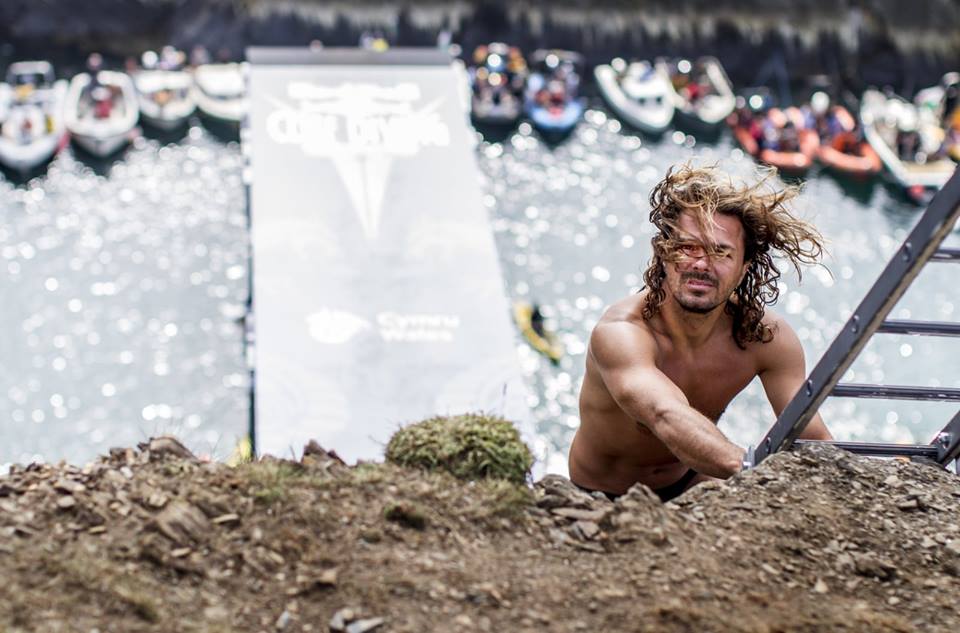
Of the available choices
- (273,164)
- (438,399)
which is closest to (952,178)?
(438,399)

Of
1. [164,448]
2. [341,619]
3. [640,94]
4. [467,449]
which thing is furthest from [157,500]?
[640,94]

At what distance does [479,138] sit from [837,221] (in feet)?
38.7

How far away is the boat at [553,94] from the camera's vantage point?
47.2 m

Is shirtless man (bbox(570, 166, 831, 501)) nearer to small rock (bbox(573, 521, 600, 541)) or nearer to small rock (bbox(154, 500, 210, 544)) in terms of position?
small rock (bbox(573, 521, 600, 541))

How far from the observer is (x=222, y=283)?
123 feet

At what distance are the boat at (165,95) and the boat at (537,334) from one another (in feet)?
55.6

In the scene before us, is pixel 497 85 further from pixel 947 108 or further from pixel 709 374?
pixel 709 374

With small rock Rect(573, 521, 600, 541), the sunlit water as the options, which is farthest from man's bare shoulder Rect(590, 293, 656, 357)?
the sunlit water

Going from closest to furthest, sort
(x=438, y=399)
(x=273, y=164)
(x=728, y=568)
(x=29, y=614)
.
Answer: (x=29, y=614), (x=728, y=568), (x=438, y=399), (x=273, y=164)

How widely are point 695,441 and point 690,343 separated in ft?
3.23

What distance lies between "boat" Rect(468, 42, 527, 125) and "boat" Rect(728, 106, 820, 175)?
7.54m

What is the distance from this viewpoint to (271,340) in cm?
2197

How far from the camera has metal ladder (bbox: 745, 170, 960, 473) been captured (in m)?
5.84

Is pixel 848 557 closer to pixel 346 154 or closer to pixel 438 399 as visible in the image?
pixel 438 399
